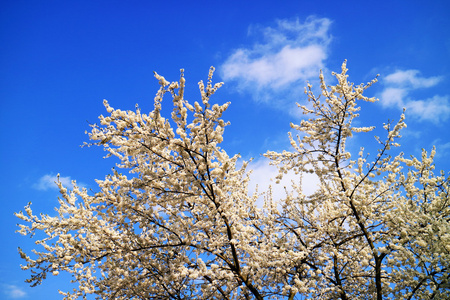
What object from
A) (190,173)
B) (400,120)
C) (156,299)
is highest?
(400,120)

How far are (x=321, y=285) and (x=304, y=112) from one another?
4.01m

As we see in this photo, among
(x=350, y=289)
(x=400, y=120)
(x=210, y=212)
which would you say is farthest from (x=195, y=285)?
(x=400, y=120)

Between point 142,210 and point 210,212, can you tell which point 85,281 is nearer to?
point 142,210

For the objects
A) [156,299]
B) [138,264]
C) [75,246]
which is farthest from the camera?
[156,299]

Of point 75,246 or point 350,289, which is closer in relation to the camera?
point 75,246

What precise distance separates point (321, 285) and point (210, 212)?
10.7 ft

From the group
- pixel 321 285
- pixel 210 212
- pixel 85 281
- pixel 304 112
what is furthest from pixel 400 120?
pixel 85 281

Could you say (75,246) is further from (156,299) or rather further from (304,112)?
(304,112)

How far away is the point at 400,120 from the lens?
651 cm

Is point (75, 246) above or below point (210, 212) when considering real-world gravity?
below

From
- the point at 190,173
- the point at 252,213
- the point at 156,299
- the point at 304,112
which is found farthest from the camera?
the point at 252,213

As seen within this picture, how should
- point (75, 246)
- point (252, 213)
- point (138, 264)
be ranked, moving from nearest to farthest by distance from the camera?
point (75, 246) → point (138, 264) → point (252, 213)

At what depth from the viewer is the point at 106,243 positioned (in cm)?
613

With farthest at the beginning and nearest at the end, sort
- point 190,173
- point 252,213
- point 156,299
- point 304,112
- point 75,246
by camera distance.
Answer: point 252,213, point 304,112, point 156,299, point 75,246, point 190,173
